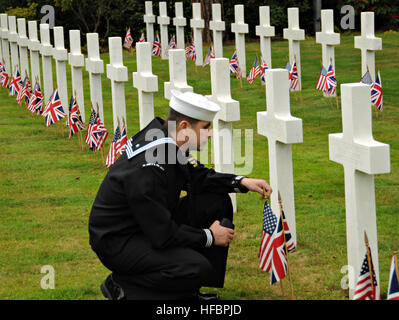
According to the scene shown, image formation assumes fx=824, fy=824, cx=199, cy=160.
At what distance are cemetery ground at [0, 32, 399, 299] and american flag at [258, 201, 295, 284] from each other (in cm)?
24

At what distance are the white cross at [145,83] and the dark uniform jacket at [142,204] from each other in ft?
10.7

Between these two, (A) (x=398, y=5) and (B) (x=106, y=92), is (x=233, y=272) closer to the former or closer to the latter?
(B) (x=106, y=92)

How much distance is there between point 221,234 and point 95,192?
12.3ft

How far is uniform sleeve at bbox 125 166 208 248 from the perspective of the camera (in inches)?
196

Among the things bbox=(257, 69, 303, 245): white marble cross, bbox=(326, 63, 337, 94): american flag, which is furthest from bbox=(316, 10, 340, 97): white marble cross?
bbox=(257, 69, 303, 245): white marble cross

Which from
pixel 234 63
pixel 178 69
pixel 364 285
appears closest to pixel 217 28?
pixel 234 63

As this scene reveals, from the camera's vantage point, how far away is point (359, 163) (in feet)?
16.9

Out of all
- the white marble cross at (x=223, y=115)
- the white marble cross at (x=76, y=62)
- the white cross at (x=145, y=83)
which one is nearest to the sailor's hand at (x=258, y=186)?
the white marble cross at (x=223, y=115)

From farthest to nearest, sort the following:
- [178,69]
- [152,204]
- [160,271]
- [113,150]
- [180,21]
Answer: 1. [180,21]
2. [113,150]
3. [178,69]
4. [160,271]
5. [152,204]

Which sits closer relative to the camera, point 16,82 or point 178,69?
point 178,69

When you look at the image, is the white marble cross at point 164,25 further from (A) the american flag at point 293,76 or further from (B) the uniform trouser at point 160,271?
(B) the uniform trouser at point 160,271

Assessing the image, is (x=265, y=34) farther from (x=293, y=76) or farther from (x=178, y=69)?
(x=178, y=69)

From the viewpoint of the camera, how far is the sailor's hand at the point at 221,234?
5312 millimetres

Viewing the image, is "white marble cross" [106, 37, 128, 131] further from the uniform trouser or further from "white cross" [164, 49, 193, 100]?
the uniform trouser
